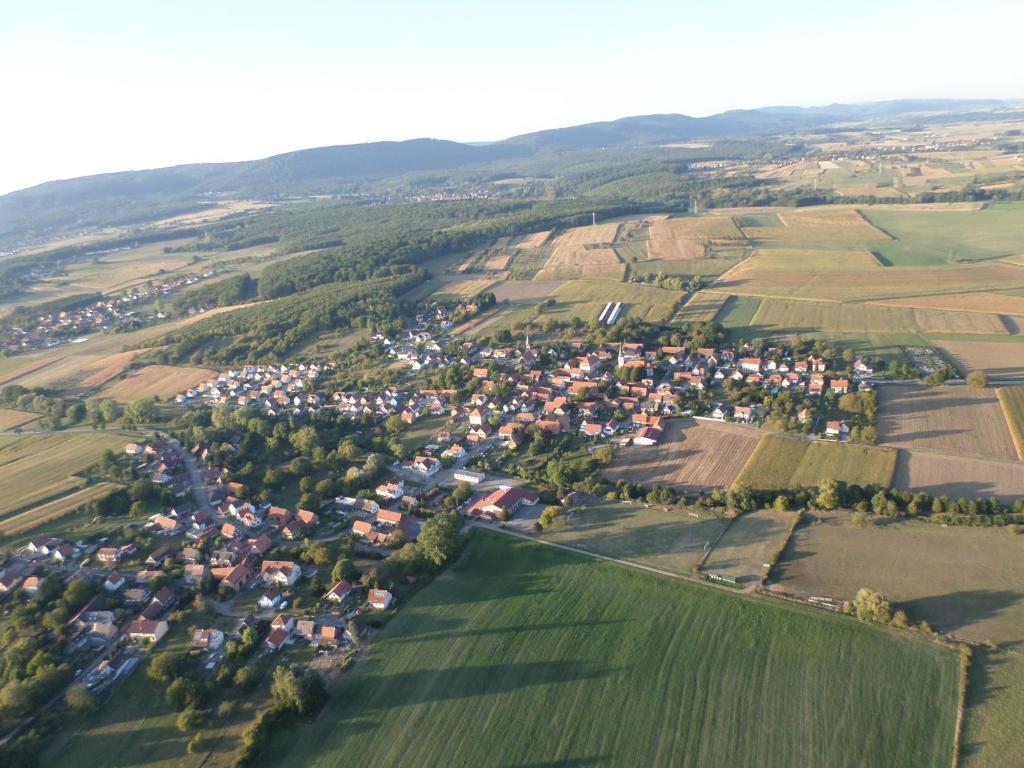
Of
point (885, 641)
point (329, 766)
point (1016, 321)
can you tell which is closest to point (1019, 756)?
point (885, 641)

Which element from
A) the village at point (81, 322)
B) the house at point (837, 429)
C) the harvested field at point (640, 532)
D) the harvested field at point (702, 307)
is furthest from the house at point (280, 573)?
the village at point (81, 322)

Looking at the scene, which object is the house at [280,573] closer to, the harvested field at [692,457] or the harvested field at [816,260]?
the harvested field at [692,457]

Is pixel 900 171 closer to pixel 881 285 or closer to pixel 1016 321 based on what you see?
pixel 881 285

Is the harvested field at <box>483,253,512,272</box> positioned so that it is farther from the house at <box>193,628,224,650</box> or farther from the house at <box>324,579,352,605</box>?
the house at <box>193,628,224,650</box>

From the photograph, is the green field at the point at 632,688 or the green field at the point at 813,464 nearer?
the green field at the point at 632,688

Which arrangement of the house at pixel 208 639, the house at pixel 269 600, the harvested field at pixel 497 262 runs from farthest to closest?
the harvested field at pixel 497 262 → the house at pixel 269 600 → the house at pixel 208 639

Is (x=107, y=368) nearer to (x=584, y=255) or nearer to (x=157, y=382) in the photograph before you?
(x=157, y=382)

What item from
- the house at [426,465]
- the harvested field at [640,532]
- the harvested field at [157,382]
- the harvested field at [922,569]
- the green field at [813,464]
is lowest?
the harvested field at [922,569]
